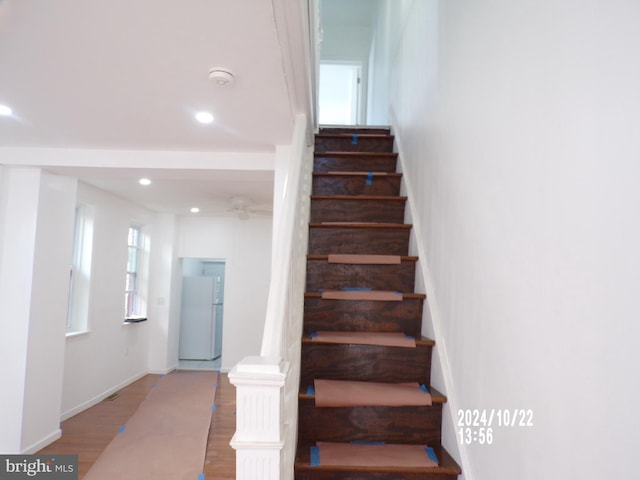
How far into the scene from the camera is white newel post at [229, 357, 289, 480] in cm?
117

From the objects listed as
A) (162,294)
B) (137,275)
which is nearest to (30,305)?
(137,275)

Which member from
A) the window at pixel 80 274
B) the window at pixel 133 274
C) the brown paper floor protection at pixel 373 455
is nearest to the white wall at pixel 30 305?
the window at pixel 80 274

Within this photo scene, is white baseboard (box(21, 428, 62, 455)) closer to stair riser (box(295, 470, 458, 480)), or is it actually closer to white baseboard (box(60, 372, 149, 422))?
white baseboard (box(60, 372, 149, 422))

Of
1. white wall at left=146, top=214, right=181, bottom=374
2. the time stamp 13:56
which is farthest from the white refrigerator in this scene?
the time stamp 13:56

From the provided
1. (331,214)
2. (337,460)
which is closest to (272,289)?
(337,460)

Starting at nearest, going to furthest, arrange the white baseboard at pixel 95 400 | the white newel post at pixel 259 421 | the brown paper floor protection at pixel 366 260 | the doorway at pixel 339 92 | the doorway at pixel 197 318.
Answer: the white newel post at pixel 259 421
the brown paper floor protection at pixel 366 260
the white baseboard at pixel 95 400
the doorway at pixel 339 92
the doorway at pixel 197 318

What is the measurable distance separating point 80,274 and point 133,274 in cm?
169

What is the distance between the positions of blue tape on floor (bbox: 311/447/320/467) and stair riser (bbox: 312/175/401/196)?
1.83m

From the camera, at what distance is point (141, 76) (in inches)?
81.3

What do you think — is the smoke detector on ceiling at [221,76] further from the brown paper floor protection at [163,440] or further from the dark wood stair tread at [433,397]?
the brown paper floor protection at [163,440]

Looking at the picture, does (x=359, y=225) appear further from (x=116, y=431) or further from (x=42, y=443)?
(x=116, y=431)

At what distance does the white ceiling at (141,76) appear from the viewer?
1.59 meters

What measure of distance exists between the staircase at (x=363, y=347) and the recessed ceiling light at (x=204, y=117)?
0.87m

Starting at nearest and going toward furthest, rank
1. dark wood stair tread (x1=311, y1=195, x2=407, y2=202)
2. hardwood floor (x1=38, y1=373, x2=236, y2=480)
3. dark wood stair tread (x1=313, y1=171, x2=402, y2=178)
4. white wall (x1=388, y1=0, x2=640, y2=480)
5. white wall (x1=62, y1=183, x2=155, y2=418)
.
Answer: white wall (x1=388, y1=0, x2=640, y2=480) → dark wood stair tread (x1=311, y1=195, x2=407, y2=202) → dark wood stair tread (x1=313, y1=171, x2=402, y2=178) → hardwood floor (x1=38, y1=373, x2=236, y2=480) → white wall (x1=62, y1=183, x2=155, y2=418)
